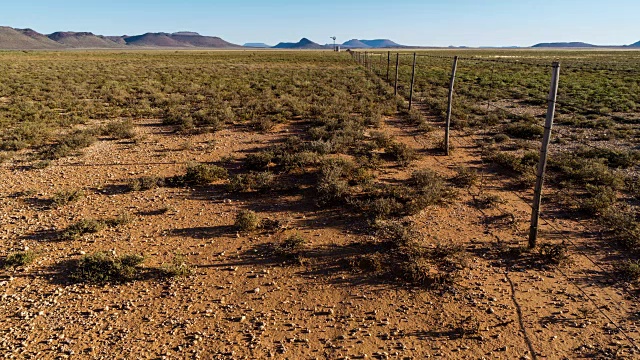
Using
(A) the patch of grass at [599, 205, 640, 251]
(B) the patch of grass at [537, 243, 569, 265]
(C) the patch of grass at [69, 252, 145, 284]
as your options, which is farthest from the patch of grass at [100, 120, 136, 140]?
(A) the patch of grass at [599, 205, 640, 251]

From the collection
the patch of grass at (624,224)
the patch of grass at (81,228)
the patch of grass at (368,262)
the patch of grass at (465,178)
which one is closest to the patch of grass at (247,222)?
the patch of grass at (368,262)

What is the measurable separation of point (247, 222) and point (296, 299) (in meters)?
2.21

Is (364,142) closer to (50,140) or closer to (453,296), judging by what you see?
(453,296)

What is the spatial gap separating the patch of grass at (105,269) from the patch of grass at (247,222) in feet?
5.66

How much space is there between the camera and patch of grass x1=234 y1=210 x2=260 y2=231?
704cm

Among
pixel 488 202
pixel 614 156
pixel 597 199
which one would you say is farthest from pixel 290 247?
pixel 614 156

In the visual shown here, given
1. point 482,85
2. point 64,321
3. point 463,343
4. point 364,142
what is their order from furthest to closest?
1. point 482,85
2. point 364,142
3. point 64,321
4. point 463,343

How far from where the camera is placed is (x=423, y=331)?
15.2 feet

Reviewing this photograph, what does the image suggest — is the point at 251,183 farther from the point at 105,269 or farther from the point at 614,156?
the point at 614,156

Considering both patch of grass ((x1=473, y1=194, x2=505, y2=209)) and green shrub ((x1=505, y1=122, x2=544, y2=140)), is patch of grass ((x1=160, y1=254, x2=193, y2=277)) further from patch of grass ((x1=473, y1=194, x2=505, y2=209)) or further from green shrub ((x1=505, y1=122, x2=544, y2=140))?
green shrub ((x1=505, y1=122, x2=544, y2=140))

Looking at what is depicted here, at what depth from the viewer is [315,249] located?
21.1 ft

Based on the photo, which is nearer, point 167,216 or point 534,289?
point 534,289

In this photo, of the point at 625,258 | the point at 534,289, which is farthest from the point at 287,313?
the point at 625,258

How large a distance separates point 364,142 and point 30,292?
966cm
